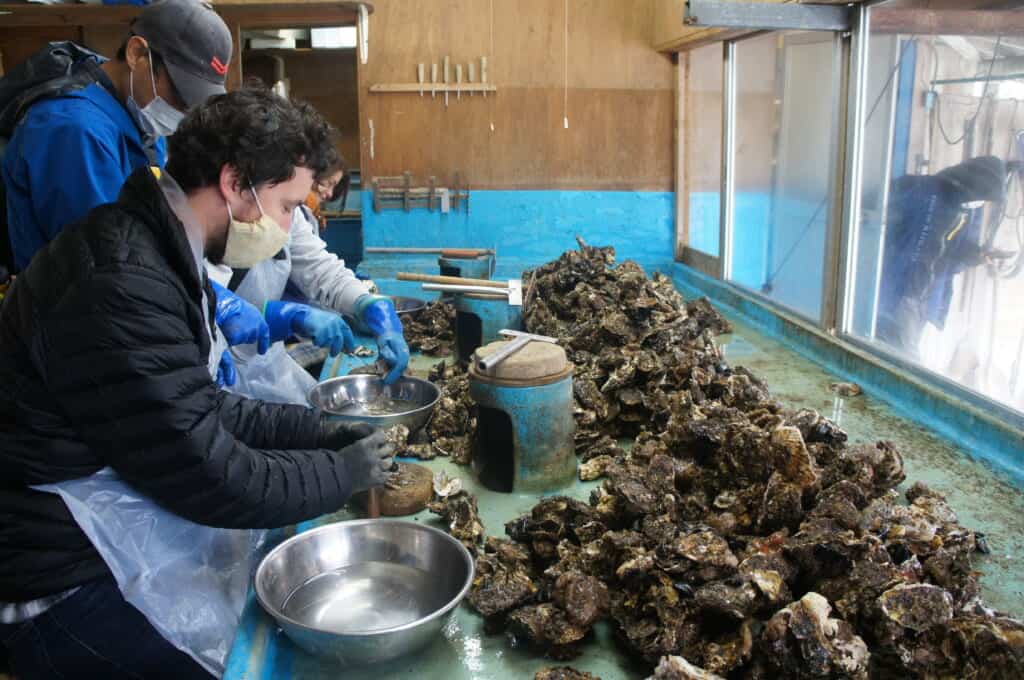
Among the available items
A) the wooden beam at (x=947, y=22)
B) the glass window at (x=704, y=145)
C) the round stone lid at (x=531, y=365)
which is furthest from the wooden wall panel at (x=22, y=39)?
the wooden beam at (x=947, y=22)

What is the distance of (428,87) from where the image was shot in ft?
24.7

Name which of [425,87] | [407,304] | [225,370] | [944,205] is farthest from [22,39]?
[944,205]

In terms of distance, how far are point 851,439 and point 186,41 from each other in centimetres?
305

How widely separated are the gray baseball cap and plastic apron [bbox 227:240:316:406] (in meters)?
0.82

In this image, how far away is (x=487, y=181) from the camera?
7.72m

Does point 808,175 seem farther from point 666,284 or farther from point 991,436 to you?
point 991,436

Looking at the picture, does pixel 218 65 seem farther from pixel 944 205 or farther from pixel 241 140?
pixel 944 205

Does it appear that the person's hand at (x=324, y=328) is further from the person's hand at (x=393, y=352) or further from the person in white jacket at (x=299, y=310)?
the person's hand at (x=393, y=352)

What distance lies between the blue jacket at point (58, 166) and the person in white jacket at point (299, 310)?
49cm

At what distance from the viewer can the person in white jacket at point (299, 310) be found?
3.28 meters

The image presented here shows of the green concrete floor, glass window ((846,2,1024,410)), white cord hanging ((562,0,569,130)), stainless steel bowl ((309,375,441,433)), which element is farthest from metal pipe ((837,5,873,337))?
white cord hanging ((562,0,569,130))

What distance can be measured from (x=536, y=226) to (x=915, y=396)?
4.66 metres

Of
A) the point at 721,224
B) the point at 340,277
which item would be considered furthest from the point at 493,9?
the point at 340,277

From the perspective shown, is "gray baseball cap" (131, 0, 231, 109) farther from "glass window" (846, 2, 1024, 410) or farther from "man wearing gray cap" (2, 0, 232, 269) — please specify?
A: "glass window" (846, 2, 1024, 410)
